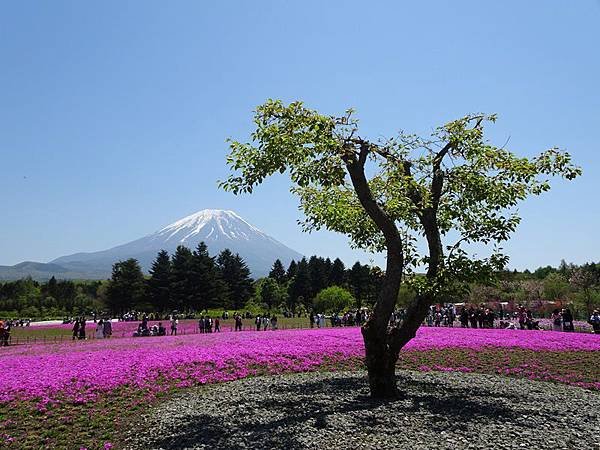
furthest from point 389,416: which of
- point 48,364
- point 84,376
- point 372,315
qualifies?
point 48,364

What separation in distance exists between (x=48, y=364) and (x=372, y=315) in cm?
1442

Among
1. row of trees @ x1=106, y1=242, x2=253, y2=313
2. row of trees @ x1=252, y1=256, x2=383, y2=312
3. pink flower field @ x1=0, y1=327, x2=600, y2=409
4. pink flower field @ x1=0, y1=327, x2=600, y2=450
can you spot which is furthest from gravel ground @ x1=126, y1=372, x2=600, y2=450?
row of trees @ x1=252, y1=256, x2=383, y2=312

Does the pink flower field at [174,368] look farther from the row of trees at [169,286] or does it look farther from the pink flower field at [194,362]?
the row of trees at [169,286]

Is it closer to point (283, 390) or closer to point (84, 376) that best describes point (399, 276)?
point (283, 390)

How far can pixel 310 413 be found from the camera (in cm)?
1132

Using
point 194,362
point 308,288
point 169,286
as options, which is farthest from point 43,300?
point 194,362

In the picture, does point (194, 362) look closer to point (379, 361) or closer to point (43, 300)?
point (379, 361)

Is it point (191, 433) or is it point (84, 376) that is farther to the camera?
point (84, 376)

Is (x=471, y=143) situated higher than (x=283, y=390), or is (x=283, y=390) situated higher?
(x=471, y=143)

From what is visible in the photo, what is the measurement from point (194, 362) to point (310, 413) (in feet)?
28.1

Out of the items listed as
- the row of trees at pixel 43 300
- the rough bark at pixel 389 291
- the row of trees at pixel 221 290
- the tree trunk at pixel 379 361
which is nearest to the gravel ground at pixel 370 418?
the tree trunk at pixel 379 361

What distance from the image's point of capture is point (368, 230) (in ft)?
49.5

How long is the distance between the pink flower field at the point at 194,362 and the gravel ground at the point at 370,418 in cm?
244

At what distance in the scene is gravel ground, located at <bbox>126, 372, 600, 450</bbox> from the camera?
365 inches
